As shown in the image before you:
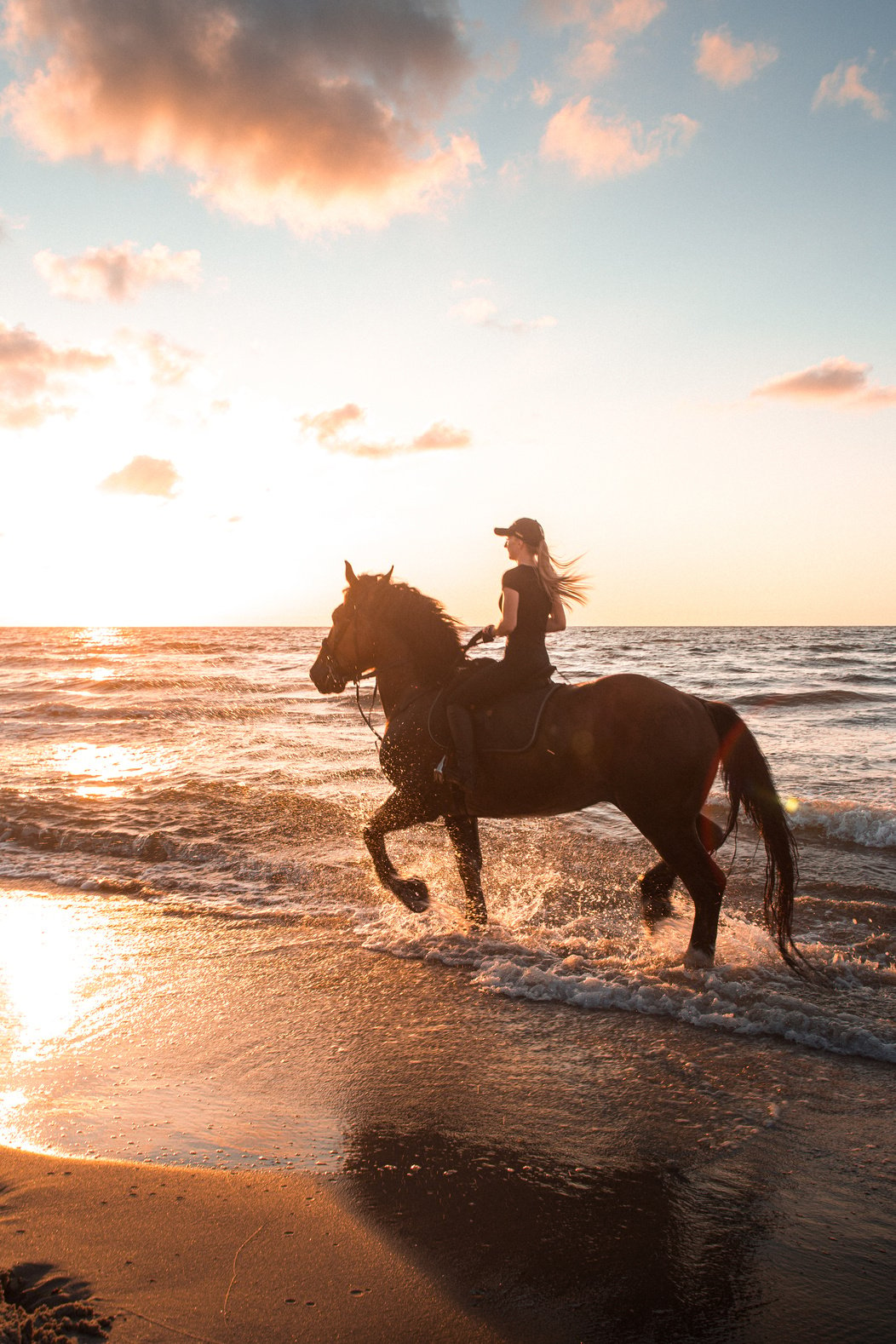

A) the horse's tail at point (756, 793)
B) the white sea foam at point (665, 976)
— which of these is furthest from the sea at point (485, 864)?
the horse's tail at point (756, 793)

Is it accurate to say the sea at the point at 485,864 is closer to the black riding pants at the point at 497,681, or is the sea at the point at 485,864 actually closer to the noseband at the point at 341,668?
the black riding pants at the point at 497,681

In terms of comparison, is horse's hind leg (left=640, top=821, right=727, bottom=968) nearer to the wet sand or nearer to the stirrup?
the wet sand

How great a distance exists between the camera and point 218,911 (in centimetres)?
634

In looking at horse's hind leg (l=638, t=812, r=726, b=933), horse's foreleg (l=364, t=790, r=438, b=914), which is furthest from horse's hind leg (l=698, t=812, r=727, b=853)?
horse's foreleg (l=364, t=790, r=438, b=914)

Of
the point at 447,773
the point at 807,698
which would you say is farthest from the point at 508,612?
the point at 807,698

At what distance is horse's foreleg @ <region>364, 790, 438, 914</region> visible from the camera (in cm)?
581

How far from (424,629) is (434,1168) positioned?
4001mm

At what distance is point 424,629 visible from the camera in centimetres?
628

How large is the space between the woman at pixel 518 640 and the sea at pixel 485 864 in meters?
1.38

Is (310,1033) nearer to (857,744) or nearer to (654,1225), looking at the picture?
(654,1225)

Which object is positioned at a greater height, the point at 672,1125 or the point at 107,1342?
the point at 107,1342

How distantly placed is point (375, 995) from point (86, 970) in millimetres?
1877

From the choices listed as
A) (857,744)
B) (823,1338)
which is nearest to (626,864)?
(823,1338)

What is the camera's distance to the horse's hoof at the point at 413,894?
572 centimetres
